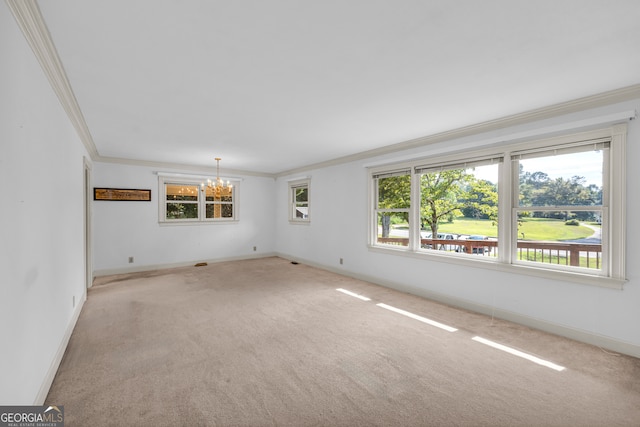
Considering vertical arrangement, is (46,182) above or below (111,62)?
below

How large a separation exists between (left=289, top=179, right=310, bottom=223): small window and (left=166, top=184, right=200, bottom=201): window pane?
2.37 meters

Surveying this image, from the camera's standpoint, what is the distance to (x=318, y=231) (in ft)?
21.2

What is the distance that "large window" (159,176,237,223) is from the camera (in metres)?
6.36

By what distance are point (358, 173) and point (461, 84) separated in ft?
9.91

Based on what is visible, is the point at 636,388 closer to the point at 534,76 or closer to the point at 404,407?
the point at 404,407

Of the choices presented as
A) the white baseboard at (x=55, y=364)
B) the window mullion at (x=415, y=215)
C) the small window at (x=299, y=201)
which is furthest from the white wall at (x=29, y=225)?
the small window at (x=299, y=201)

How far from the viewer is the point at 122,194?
19.0ft

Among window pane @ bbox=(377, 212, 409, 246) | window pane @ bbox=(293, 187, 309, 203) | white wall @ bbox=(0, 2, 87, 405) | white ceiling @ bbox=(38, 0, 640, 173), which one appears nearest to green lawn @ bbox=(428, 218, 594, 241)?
window pane @ bbox=(377, 212, 409, 246)

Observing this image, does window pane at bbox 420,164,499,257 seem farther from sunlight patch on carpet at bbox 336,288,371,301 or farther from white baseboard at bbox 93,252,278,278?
white baseboard at bbox 93,252,278,278

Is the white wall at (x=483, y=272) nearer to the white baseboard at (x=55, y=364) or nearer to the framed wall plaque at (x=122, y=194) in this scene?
the framed wall plaque at (x=122, y=194)

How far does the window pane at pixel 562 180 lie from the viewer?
2832mm

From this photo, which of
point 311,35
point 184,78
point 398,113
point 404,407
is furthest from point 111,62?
point 404,407

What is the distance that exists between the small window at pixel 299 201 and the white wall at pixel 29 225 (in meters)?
4.79

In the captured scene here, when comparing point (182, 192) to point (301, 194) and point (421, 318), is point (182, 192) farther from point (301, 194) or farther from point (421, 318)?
point (421, 318)
